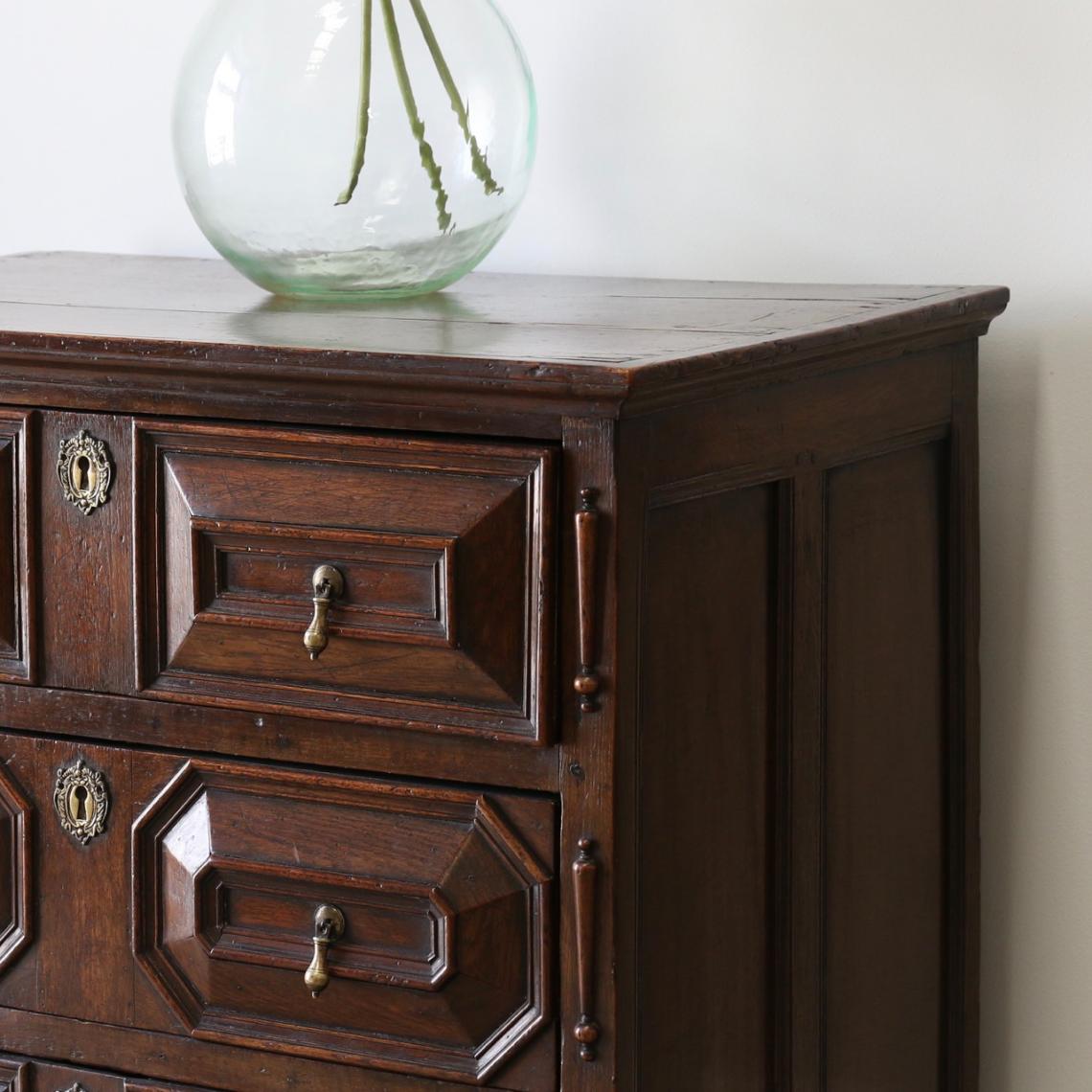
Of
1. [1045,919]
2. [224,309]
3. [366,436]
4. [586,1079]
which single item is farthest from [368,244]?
[1045,919]

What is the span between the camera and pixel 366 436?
1.05m

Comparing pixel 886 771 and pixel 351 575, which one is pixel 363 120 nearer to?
pixel 351 575

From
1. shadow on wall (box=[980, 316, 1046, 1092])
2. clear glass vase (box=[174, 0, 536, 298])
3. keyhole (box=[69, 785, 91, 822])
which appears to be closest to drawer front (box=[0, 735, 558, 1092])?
keyhole (box=[69, 785, 91, 822])

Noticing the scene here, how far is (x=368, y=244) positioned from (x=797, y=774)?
0.48 metres

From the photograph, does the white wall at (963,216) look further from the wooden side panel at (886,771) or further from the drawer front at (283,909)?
the drawer front at (283,909)

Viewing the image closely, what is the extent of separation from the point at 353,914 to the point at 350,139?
553mm

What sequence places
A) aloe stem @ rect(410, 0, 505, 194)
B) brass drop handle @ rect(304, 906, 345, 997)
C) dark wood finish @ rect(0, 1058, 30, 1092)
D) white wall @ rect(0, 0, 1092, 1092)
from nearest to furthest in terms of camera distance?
brass drop handle @ rect(304, 906, 345, 997) → dark wood finish @ rect(0, 1058, 30, 1092) → aloe stem @ rect(410, 0, 505, 194) → white wall @ rect(0, 0, 1092, 1092)

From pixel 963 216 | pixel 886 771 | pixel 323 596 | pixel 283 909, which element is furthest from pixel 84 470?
pixel 963 216

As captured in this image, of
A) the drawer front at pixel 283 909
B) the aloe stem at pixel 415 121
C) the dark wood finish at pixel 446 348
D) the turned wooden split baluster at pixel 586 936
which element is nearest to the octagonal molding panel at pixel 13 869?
the drawer front at pixel 283 909

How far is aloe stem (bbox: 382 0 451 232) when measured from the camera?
131cm

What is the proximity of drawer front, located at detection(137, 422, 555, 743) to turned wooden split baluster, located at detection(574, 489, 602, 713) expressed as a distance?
2 centimetres

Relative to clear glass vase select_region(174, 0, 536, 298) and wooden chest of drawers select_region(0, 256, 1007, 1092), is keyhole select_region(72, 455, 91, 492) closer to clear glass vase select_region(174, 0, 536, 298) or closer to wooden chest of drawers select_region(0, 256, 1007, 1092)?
wooden chest of drawers select_region(0, 256, 1007, 1092)

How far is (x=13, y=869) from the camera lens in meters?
1.19

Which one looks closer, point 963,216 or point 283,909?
point 283,909
